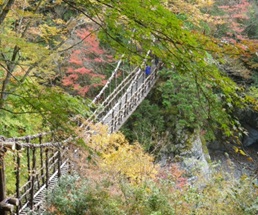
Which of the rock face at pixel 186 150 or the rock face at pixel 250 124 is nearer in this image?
the rock face at pixel 186 150

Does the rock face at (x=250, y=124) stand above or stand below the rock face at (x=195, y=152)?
above

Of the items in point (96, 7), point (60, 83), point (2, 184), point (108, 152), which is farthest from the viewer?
point (60, 83)

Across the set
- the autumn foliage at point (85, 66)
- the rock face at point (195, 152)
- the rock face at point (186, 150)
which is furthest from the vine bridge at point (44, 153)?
the rock face at point (195, 152)

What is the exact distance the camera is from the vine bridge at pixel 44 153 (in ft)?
10.3

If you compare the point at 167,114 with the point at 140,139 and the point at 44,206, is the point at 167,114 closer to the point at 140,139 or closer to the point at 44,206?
the point at 140,139

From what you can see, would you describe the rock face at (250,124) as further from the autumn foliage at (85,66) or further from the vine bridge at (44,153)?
the autumn foliage at (85,66)

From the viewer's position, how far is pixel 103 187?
4.91 m

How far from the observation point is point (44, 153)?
827cm

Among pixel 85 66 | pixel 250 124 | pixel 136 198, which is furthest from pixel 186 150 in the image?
pixel 136 198

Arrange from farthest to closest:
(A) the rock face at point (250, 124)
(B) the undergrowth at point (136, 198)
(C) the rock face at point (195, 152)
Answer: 1. (A) the rock face at point (250, 124)
2. (C) the rock face at point (195, 152)
3. (B) the undergrowth at point (136, 198)

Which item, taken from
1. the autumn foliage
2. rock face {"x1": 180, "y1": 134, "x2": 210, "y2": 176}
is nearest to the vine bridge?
the autumn foliage

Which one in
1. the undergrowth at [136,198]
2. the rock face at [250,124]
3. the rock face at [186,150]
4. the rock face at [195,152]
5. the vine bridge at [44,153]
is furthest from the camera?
the rock face at [250,124]

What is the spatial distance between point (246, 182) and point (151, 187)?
5.03 feet

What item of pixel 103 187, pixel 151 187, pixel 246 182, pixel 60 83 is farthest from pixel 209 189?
pixel 60 83
